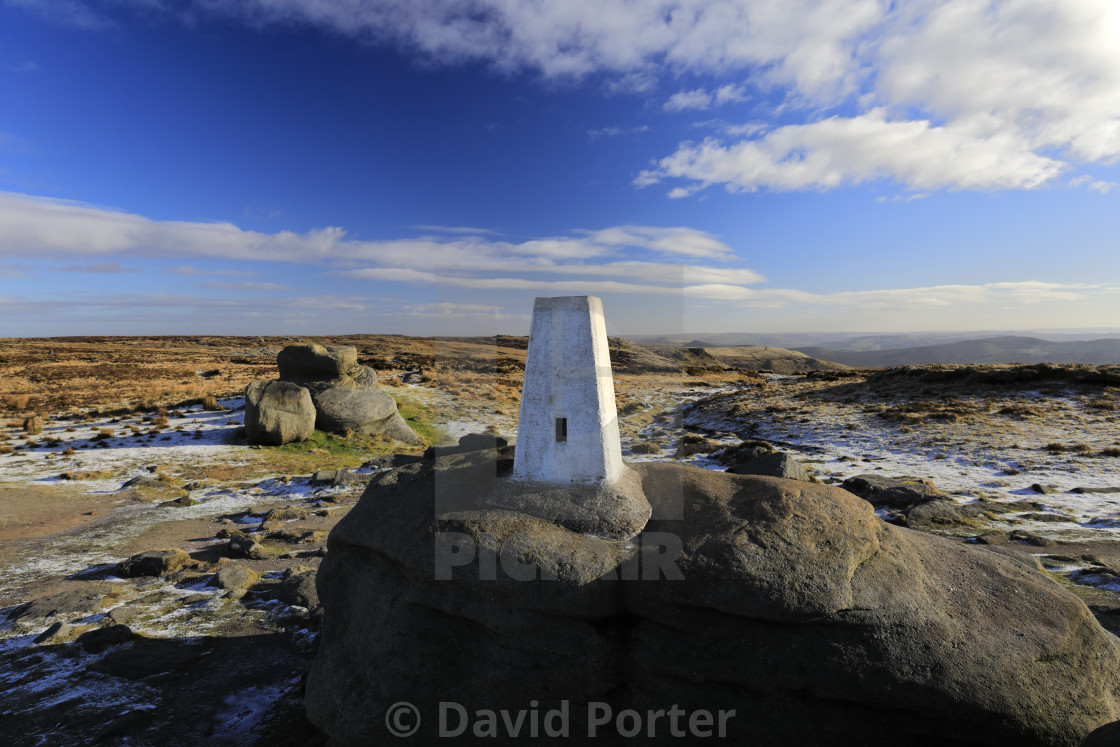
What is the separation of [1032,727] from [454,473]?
680 centimetres

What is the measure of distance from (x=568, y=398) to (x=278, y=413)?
18112 mm

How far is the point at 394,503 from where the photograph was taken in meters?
7.04

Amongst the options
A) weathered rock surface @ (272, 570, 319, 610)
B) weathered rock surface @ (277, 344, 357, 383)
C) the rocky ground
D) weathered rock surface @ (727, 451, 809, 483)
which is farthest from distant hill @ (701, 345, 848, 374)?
weathered rock surface @ (272, 570, 319, 610)

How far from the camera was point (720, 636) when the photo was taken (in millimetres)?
5395

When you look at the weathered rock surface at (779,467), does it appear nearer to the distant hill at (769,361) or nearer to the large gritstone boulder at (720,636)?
the large gritstone boulder at (720,636)

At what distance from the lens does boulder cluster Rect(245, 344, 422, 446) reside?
20.7 metres

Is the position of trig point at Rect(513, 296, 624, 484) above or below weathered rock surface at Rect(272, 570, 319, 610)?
above

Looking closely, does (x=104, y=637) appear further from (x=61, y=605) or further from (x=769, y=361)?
(x=769, y=361)

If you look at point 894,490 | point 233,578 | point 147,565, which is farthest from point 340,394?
point 894,490

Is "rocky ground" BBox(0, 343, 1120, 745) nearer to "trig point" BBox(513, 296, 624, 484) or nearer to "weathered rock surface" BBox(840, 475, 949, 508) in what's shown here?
"weathered rock surface" BBox(840, 475, 949, 508)

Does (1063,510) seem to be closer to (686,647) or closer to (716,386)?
(686,647)

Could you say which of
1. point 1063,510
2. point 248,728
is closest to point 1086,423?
point 1063,510

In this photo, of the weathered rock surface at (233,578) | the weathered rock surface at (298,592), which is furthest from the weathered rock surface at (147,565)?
the weathered rock surface at (298,592)

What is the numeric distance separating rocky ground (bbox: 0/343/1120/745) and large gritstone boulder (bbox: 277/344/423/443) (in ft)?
3.70
